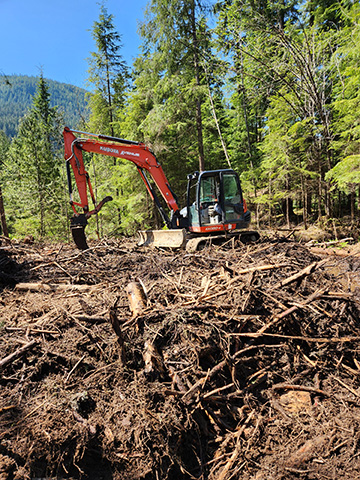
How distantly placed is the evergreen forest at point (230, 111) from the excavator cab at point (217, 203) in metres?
3.48

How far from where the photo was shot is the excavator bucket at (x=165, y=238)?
7.97m

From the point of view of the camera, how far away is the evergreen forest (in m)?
10.2

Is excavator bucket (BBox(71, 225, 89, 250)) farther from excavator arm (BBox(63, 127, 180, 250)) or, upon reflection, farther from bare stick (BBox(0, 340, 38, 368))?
bare stick (BBox(0, 340, 38, 368))

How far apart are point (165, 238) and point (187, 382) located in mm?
5591

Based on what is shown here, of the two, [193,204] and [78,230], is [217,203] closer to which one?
[193,204]

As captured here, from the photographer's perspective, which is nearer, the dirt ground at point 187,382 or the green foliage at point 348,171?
the dirt ground at point 187,382

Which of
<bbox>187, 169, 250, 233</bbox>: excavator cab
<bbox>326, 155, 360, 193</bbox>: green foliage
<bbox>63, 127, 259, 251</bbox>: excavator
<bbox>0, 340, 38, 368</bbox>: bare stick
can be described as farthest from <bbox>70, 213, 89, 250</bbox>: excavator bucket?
<bbox>326, 155, 360, 193</bbox>: green foliage

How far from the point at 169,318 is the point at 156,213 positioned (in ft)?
41.7

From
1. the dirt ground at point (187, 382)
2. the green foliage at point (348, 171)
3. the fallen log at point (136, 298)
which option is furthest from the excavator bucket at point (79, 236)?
the green foliage at point (348, 171)

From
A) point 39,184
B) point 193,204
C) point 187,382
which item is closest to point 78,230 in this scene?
point 193,204

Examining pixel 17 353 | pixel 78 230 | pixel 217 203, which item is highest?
pixel 217 203

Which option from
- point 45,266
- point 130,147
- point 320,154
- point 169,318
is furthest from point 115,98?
point 169,318

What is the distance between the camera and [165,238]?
329 inches

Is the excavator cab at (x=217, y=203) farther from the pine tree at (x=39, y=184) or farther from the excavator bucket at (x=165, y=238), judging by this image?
the pine tree at (x=39, y=184)
